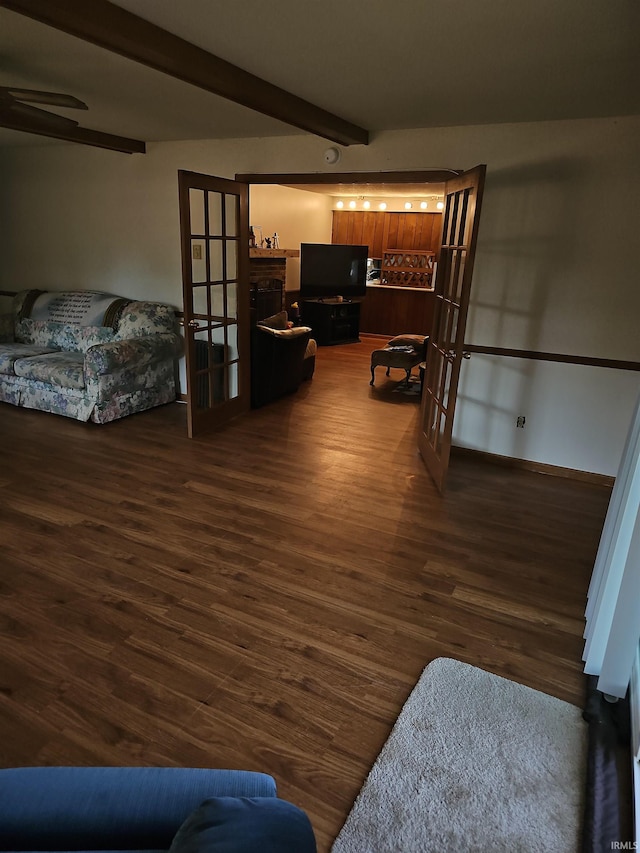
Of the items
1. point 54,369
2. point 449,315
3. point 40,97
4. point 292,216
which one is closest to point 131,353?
point 54,369

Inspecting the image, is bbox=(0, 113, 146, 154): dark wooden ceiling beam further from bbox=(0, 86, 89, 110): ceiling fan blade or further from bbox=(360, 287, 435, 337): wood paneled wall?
bbox=(360, 287, 435, 337): wood paneled wall

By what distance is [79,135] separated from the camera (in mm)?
4430

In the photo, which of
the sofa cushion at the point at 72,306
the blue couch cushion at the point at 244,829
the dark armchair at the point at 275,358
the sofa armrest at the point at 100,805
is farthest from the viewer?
the sofa cushion at the point at 72,306

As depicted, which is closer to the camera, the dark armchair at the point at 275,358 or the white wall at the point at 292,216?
the dark armchair at the point at 275,358

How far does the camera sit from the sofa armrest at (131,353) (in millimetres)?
4410

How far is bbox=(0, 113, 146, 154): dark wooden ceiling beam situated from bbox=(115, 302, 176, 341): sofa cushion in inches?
53.1

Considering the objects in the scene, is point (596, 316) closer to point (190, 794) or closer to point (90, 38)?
point (90, 38)

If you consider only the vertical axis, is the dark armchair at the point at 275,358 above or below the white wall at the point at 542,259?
below

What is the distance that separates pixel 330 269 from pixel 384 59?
255 inches

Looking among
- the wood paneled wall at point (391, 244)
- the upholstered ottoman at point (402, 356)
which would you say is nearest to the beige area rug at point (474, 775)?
the upholstered ottoman at point (402, 356)

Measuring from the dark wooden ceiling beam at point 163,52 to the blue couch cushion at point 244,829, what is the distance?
2392 mm

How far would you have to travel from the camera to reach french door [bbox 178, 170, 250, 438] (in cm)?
427

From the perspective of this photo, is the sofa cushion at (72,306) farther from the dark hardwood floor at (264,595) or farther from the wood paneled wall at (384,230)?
the wood paneled wall at (384,230)

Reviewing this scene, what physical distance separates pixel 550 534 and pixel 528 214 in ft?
7.00
